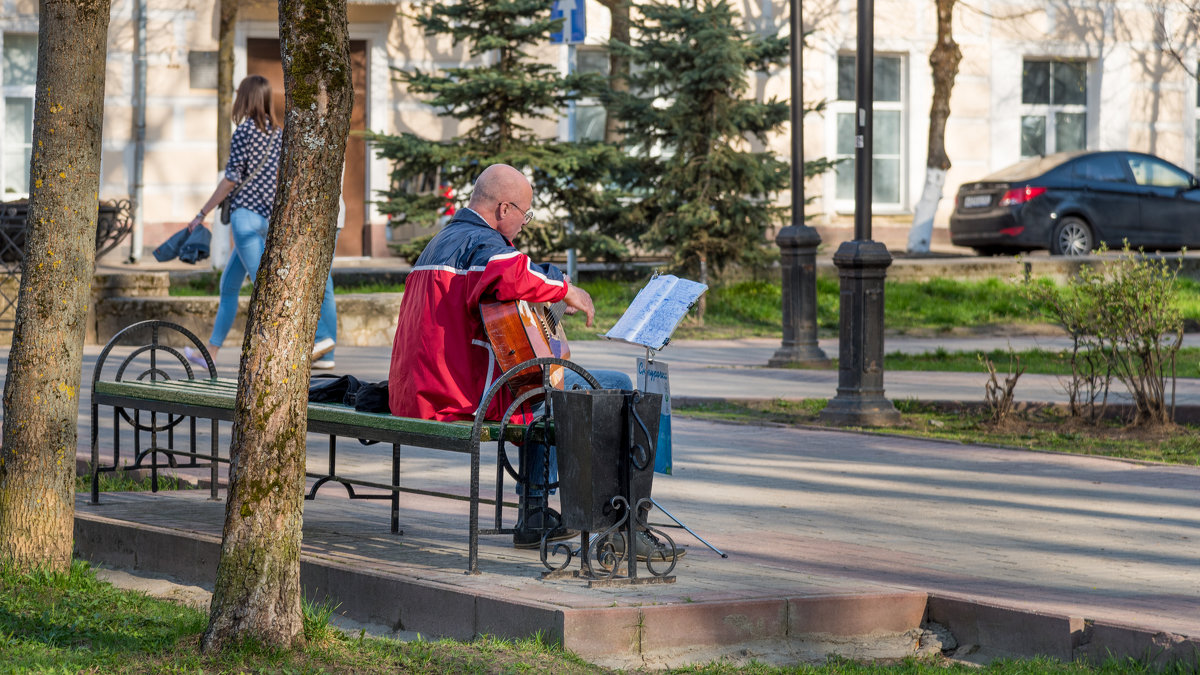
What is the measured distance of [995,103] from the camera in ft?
86.0

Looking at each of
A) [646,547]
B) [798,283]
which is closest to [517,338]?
[646,547]

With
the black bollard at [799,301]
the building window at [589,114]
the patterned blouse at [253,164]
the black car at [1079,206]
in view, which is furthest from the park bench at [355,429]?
the building window at [589,114]

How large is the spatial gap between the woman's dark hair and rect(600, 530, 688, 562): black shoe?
5.92 m

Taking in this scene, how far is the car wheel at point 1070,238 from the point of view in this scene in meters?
21.2

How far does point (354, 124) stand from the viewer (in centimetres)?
2275

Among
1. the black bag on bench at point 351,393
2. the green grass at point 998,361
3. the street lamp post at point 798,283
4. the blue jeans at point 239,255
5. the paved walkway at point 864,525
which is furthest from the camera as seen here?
the street lamp post at point 798,283

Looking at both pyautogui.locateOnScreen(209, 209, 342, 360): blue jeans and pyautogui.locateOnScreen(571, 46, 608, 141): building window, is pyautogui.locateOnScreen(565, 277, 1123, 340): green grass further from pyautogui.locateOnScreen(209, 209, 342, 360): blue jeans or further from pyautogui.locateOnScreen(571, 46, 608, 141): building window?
pyautogui.locateOnScreen(571, 46, 608, 141): building window

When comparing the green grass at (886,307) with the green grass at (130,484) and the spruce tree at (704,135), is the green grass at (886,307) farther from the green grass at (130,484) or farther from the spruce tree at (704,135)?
the green grass at (130,484)

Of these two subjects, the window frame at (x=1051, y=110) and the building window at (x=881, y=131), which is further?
the window frame at (x=1051, y=110)

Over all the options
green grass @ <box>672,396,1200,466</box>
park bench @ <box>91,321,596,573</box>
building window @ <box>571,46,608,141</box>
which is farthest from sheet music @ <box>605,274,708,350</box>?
building window @ <box>571,46,608,141</box>

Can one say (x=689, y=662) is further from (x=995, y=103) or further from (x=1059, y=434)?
(x=995, y=103)

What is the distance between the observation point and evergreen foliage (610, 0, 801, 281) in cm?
1700

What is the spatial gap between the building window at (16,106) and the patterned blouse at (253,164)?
13095mm

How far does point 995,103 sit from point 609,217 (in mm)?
11099
